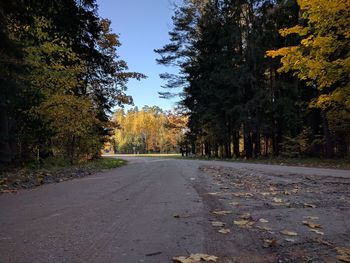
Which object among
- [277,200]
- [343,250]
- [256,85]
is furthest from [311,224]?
[256,85]

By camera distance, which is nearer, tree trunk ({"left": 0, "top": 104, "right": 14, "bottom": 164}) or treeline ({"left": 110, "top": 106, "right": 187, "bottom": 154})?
tree trunk ({"left": 0, "top": 104, "right": 14, "bottom": 164})

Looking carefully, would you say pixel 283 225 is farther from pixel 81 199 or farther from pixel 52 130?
pixel 52 130

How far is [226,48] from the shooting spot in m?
35.5

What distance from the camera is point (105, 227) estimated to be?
5.08 m

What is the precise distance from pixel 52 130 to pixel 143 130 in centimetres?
11085

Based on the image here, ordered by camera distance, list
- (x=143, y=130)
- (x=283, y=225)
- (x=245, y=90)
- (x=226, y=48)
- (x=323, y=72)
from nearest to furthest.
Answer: (x=283, y=225), (x=323, y=72), (x=245, y=90), (x=226, y=48), (x=143, y=130)

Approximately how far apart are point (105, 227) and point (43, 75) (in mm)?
13350

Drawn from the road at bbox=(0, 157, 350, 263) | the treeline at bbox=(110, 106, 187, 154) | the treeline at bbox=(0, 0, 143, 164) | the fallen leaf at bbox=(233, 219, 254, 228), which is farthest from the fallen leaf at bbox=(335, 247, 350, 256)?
the treeline at bbox=(110, 106, 187, 154)

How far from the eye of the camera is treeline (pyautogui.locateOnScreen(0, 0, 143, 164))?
38.1 feet

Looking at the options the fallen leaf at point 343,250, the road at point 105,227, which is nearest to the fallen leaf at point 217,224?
the road at point 105,227

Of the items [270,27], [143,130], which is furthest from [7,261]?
[143,130]

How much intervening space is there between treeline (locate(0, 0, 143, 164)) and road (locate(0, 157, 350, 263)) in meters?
5.77

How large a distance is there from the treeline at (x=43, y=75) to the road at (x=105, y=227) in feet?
18.9

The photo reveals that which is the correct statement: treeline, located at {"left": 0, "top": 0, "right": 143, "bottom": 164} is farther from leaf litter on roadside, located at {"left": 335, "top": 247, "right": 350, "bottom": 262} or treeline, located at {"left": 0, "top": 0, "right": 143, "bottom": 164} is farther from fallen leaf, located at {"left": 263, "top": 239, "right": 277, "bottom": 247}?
leaf litter on roadside, located at {"left": 335, "top": 247, "right": 350, "bottom": 262}
